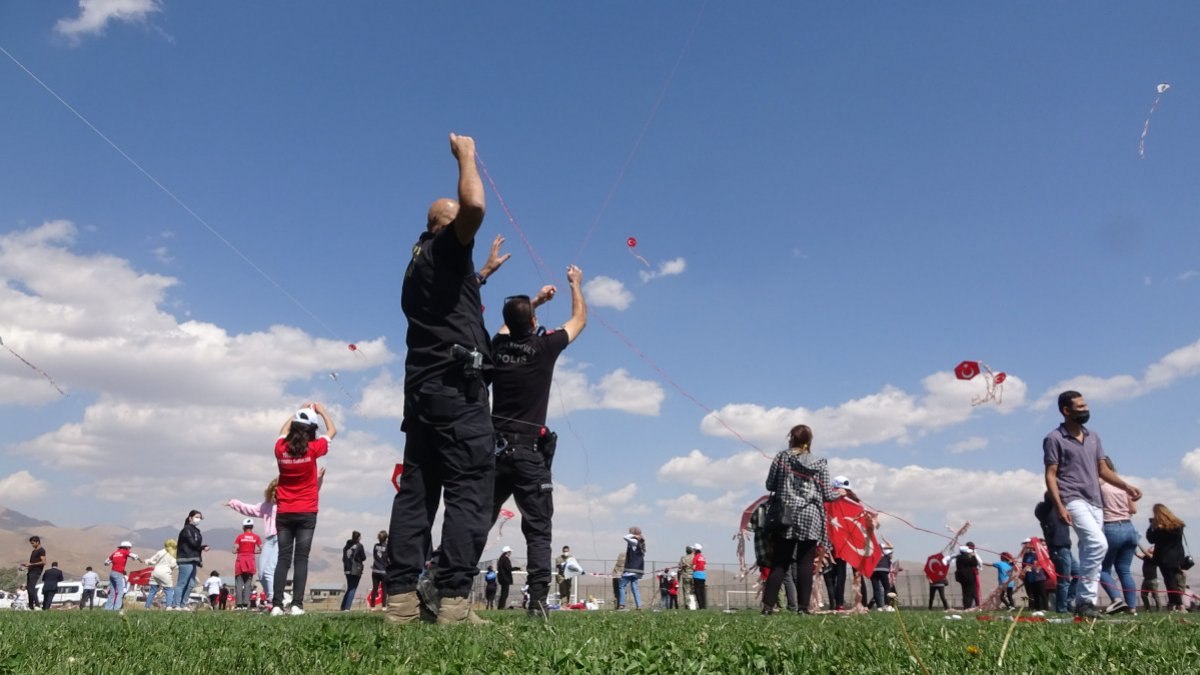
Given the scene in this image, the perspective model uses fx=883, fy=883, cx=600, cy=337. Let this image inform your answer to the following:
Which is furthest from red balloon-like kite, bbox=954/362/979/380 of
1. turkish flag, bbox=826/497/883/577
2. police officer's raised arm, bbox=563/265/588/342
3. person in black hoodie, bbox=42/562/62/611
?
person in black hoodie, bbox=42/562/62/611

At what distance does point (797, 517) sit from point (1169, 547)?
946 centimetres

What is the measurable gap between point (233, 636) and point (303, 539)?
5070 mm

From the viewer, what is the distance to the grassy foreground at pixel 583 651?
2.65m

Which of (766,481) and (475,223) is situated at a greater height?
(475,223)

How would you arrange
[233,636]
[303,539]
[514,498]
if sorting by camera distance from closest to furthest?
1. [233,636]
2. [514,498]
3. [303,539]

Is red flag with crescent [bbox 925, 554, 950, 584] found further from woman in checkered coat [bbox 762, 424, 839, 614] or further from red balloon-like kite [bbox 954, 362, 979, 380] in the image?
woman in checkered coat [bbox 762, 424, 839, 614]

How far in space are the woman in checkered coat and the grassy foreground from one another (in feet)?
11.5

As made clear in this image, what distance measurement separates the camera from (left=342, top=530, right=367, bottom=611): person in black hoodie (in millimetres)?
15452

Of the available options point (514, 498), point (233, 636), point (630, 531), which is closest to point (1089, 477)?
point (514, 498)

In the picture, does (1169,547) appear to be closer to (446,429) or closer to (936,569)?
(936,569)

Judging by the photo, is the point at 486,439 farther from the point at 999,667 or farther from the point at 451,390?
the point at 999,667

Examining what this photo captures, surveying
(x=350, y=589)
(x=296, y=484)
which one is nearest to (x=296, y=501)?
(x=296, y=484)

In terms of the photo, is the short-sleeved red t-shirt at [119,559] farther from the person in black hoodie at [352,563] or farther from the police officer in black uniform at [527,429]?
the police officer in black uniform at [527,429]

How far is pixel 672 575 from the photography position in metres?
24.9
